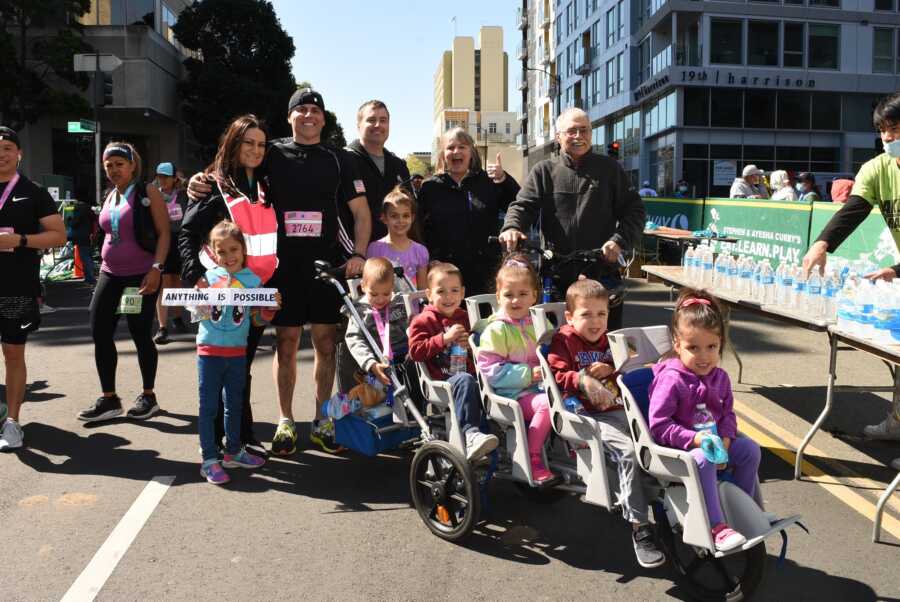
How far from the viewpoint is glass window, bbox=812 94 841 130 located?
36562mm

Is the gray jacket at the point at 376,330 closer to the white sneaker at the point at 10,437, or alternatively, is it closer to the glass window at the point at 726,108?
the white sneaker at the point at 10,437

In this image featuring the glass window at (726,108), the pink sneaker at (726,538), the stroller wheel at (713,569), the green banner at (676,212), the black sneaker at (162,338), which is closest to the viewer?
the pink sneaker at (726,538)

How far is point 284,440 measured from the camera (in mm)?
5387

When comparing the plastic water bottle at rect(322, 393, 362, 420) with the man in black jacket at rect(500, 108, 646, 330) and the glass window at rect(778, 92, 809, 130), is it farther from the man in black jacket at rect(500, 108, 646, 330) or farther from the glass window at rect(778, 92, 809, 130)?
the glass window at rect(778, 92, 809, 130)

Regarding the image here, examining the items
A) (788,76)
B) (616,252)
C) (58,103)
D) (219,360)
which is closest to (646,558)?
(616,252)

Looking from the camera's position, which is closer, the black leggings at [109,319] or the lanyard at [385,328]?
the lanyard at [385,328]

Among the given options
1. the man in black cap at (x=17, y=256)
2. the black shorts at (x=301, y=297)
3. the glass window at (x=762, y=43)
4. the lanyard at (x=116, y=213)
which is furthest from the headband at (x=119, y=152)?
the glass window at (x=762, y=43)

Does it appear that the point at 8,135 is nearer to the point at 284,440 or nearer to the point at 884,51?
the point at 284,440

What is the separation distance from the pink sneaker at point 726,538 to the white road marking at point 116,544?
2582 mm

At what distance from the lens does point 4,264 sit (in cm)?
552

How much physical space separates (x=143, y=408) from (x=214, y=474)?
1.81 m

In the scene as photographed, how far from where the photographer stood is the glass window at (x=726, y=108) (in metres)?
36.4

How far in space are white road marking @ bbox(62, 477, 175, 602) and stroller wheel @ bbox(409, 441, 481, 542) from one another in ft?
4.79

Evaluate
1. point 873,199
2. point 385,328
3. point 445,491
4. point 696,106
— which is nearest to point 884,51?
point 696,106
